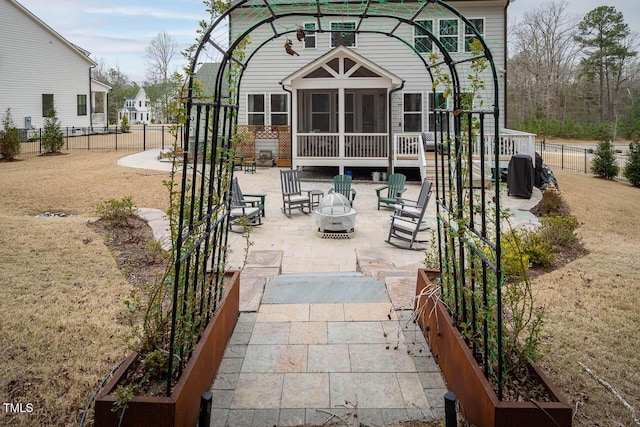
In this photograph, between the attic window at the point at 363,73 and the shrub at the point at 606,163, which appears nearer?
the attic window at the point at 363,73

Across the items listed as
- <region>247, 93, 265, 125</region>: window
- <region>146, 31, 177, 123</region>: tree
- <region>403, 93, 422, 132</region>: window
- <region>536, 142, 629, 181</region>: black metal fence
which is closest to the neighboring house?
<region>146, 31, 177, 123</region>: tree

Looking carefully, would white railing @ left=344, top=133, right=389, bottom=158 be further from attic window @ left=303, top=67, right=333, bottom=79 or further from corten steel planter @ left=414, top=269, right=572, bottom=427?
corten steel planter @ left=414, top=269, right=572, bottom=427

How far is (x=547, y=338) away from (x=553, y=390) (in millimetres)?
1685

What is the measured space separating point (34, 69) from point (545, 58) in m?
40.0

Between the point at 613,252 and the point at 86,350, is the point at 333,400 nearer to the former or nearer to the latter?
the point at 86,350

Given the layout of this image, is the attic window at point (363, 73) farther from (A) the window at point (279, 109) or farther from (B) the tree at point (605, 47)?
(B) the tree at point (605, 47)

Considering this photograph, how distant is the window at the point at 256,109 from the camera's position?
19.2 metres

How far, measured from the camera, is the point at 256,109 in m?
19.3

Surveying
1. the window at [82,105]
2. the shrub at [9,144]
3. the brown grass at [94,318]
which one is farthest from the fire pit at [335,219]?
the window at [82,105]

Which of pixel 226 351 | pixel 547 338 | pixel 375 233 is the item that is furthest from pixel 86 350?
A: pixel 375 233

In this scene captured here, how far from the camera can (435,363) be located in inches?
139

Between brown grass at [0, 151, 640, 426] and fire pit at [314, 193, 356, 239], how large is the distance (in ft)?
12.2

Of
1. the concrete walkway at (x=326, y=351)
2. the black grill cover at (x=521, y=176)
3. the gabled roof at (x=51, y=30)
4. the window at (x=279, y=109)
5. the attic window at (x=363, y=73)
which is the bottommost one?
the concrete walkway at (x=326, y=351)

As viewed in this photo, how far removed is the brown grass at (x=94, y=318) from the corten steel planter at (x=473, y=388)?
0.70 m
